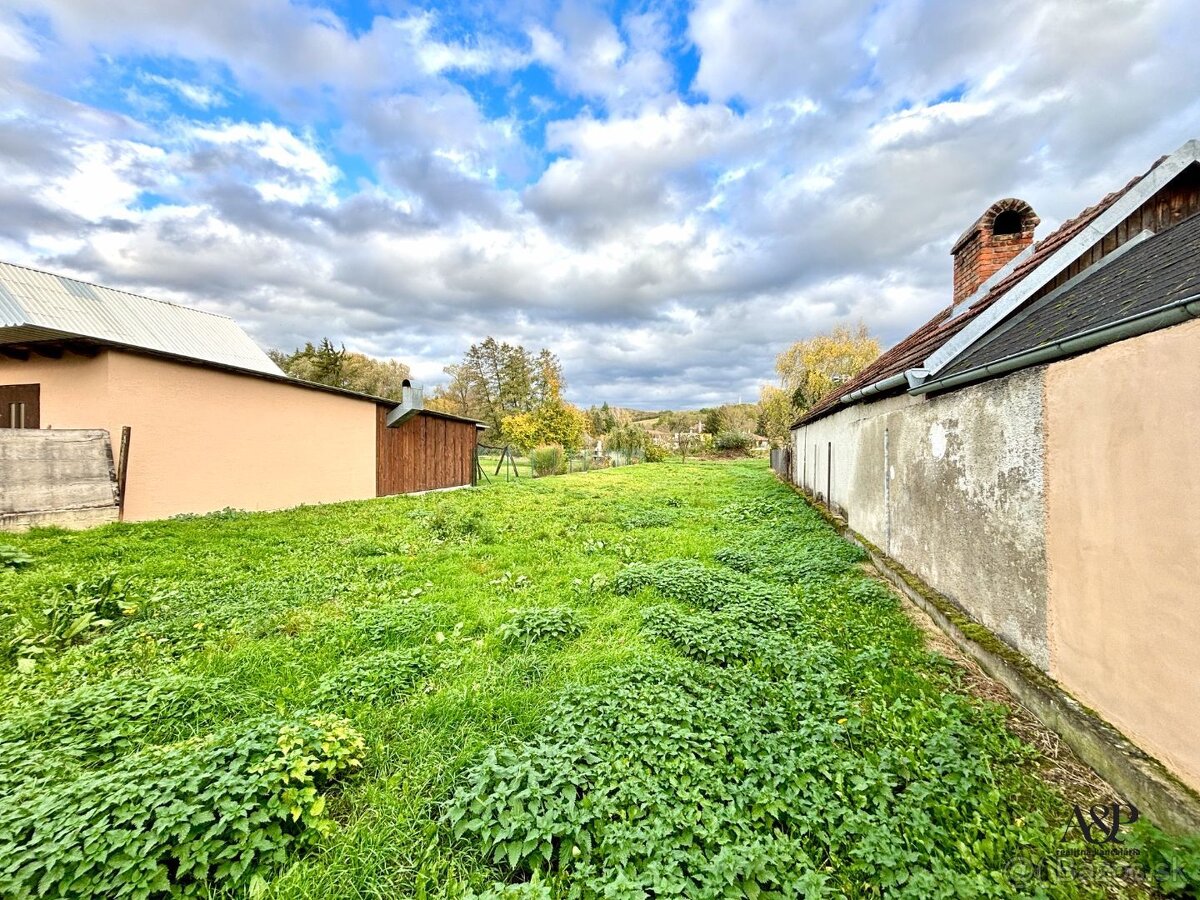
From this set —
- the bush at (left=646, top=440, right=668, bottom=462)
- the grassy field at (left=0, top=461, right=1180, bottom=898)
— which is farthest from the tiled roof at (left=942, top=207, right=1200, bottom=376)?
the bush at (left=646, top=440, right=668, bottom=462)

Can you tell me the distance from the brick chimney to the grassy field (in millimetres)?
5527

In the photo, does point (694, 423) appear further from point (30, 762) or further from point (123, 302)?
point (30, 762)

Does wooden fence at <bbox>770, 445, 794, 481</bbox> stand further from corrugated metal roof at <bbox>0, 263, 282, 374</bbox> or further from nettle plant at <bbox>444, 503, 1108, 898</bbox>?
corrugated metal roof at <bbox>0, 263, 282, 374</bbox>

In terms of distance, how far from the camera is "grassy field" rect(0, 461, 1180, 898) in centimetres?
198

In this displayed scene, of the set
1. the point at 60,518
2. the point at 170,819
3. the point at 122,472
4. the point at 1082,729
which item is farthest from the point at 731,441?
the point at 170,819

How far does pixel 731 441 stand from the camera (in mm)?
39031

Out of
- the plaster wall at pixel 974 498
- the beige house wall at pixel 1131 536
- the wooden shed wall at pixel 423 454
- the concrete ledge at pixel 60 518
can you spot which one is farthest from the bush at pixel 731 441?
the beige house wall at pixel 1131 536

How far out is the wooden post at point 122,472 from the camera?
27.8ft

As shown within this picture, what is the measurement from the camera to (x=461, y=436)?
57.0 feet

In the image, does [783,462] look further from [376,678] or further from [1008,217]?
[376,678]

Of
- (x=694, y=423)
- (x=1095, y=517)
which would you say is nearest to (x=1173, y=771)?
(x=1095, y=517)

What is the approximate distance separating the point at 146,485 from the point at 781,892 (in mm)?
11568

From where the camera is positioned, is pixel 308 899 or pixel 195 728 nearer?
pixel 308 899

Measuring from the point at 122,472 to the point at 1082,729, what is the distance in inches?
498
